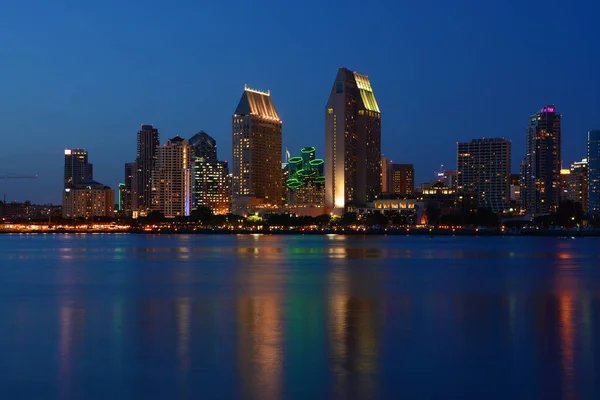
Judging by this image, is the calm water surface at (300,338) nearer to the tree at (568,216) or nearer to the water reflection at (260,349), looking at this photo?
the water reflection at (260,349)

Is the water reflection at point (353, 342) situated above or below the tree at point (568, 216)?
below

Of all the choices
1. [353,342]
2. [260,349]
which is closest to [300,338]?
[353,342]

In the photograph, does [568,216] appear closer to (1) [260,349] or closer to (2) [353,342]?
(2) [353,342]

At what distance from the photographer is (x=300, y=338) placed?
79.9 ft

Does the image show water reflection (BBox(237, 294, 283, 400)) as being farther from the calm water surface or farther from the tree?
the tree

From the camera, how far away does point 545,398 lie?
55.2 feet

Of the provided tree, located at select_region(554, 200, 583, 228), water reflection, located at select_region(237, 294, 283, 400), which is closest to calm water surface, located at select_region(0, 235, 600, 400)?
water reflection, located at select_region(237, 294, 283, 400)

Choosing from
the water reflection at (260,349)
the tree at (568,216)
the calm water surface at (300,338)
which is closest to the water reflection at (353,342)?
the calm water surface at (300,338)

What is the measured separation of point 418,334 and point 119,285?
2303cm

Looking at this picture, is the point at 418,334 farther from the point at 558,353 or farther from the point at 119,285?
the point at 119,285

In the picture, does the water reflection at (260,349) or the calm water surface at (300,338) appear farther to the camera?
the calm water surface at (300,338)

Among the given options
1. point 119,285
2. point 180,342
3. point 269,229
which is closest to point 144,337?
point 180,342

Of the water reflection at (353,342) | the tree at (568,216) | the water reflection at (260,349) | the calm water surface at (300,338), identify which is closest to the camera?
the water reflection at (260,349)

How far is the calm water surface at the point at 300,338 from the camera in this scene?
59.0 ft
